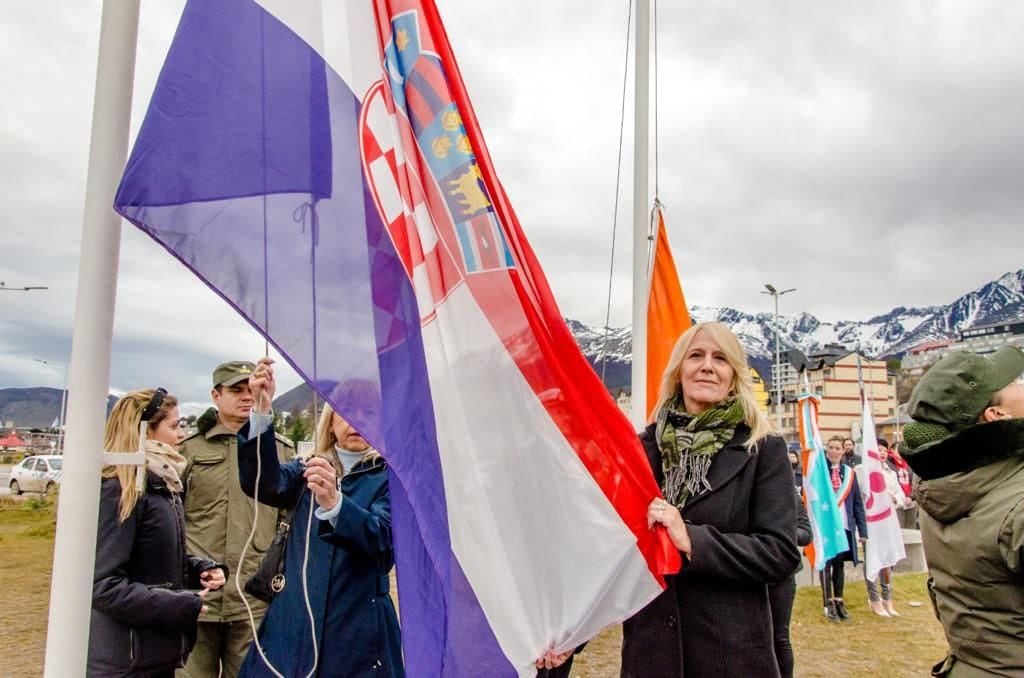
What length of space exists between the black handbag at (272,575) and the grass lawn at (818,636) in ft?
15.5

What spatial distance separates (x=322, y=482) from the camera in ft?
8.99

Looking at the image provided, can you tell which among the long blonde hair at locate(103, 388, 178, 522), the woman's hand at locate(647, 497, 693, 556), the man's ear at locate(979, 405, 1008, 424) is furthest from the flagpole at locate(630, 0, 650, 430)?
the long blonde hair at locate(103, 388, 178, 522)

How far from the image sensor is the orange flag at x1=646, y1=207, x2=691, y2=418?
21.0 ft

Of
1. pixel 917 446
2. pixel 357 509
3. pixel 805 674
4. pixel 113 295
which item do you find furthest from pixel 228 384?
pixel 805 674

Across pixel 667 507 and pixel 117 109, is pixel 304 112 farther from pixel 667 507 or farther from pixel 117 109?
pixel 667 507

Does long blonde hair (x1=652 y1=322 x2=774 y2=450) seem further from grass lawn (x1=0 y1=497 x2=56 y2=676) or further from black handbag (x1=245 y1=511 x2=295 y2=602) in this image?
grass lawn (x1=0 y1=497 x2=56 y2=676)

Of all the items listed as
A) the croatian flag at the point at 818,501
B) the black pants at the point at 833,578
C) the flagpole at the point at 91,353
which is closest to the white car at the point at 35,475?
the croatian flag at the point at 818,501

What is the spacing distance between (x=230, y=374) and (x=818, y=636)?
23.5 feet

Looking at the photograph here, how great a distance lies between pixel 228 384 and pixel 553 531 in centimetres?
272

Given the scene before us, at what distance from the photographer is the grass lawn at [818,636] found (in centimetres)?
715

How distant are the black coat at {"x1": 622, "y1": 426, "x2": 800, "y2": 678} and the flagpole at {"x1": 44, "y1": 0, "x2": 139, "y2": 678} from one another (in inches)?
68.0

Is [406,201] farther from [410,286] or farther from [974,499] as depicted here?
[974,499]

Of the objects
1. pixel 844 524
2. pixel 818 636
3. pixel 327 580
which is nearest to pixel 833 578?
pixel 844 524

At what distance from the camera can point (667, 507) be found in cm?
249
